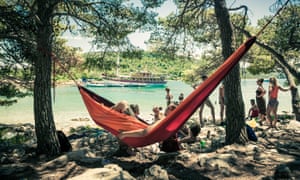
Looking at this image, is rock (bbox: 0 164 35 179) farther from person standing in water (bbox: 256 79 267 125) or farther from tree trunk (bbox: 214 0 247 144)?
person standing in water (bbox: 256 79 267 125)

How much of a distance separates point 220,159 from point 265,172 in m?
0.51

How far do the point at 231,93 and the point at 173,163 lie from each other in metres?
1.37

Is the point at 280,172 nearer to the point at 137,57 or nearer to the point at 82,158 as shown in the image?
the point at 82,158

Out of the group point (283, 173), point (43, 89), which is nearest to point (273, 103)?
point (283, 173)

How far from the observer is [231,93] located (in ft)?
11.6

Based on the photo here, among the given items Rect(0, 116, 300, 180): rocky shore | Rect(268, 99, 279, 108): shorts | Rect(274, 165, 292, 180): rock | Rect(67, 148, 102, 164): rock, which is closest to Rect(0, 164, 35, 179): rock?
Rect(0, 116, 300, 180): rocky shore

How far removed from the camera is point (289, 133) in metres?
4.53

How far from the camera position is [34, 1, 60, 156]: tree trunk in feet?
10.6

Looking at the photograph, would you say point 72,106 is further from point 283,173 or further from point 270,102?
point 283,173

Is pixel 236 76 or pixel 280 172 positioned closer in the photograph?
pixel 280 172

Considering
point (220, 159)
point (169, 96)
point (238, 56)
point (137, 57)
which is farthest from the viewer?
point (169, 96)

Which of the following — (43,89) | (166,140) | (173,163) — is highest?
(43,89)

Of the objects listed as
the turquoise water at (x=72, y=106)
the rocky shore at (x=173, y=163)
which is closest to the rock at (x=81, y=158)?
the rocky shore at (x=173, y=163)

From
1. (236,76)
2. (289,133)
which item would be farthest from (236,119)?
(289,133)
